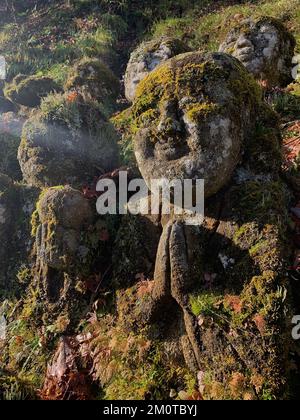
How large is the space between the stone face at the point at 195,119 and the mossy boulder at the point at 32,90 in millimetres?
4904

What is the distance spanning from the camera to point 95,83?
8555 millimetres

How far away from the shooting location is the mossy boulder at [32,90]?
9.11 metres

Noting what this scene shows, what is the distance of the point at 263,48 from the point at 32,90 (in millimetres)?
4750

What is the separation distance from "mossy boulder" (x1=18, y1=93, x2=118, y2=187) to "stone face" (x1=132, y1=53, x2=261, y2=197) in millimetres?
1571

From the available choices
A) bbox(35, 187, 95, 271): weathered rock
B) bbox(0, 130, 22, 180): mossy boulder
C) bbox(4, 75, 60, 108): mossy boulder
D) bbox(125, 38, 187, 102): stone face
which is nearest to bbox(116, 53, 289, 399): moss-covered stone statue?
bbox(35, 187, 95, 271): weathered rock

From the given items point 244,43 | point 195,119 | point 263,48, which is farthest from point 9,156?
point 263,48

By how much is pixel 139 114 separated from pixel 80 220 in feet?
4.84

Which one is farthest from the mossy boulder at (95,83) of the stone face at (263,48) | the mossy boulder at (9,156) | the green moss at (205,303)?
the green moss at (205,303)

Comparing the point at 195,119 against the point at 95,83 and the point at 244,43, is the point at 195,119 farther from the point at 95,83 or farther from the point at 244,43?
the point at 95,83

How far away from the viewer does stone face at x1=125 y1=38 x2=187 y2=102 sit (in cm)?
766

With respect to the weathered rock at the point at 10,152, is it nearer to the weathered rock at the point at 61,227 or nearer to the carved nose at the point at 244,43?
the weathered rock at the point at 61,227
